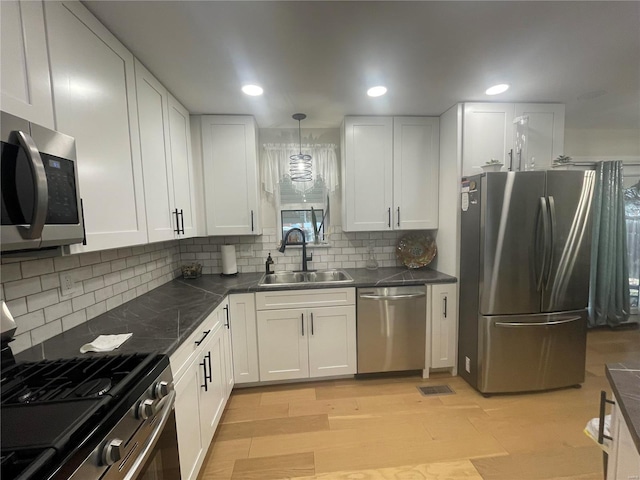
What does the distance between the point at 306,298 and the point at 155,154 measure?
155 cm

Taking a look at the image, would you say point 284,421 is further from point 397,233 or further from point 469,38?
point 469,38

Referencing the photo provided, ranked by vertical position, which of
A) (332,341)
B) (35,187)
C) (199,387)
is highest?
(35,187)

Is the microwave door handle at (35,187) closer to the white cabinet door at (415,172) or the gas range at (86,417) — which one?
the gas range at (86,417)

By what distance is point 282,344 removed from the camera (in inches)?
89.0

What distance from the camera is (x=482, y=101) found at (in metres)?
2.25

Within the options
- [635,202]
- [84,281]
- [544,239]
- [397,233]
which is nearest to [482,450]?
[544,239]

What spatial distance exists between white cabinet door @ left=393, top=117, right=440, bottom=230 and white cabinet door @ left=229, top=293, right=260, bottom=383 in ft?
5.23

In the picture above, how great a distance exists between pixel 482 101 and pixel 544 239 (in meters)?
1.27

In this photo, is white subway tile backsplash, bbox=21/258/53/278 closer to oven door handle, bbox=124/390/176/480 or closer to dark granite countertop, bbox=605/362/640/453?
oven door handle, bbox=124/390/176/480

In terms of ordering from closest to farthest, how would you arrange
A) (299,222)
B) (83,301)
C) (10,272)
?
1. (10,272)
2. (83,301)
3. (299,222)

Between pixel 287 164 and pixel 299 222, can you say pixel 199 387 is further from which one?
pixel 287 164

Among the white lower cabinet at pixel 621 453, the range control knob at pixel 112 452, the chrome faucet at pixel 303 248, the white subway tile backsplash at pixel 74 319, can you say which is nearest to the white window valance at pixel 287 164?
the chrome faucet at pixel 303 248

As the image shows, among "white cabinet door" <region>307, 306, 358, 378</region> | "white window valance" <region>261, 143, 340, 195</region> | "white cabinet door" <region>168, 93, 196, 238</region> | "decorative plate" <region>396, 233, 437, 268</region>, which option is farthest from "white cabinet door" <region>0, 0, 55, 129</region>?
"decorative plate" <region>396, 233, 437, 268</region>

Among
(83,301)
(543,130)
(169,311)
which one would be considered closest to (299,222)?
(169,311)
